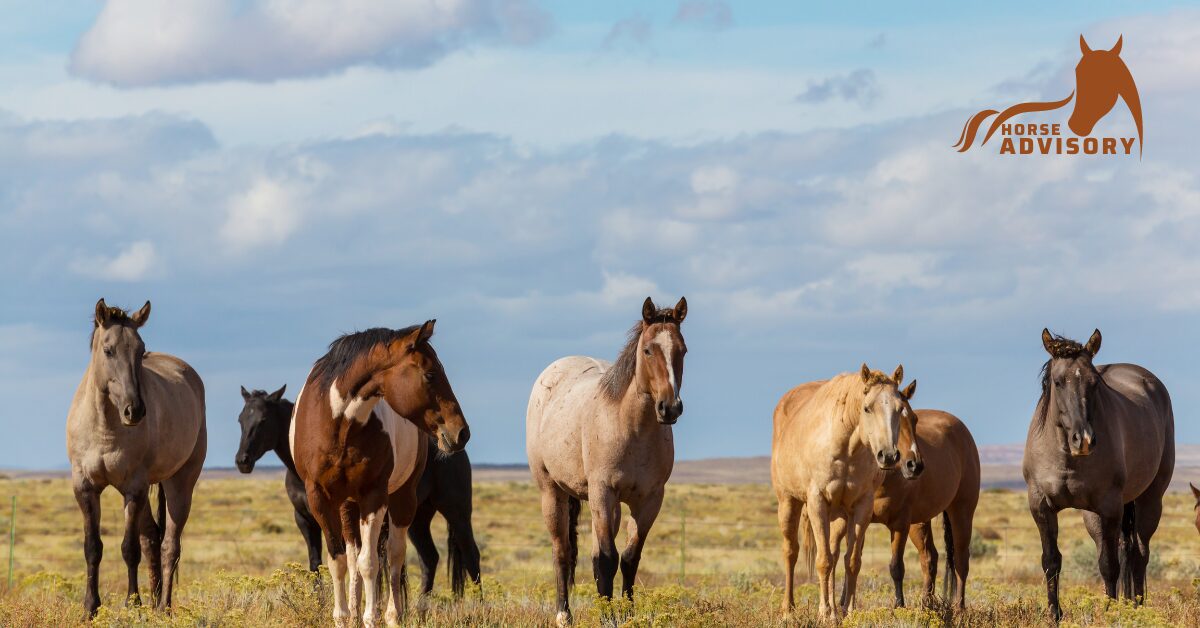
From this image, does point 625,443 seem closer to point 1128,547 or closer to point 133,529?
point 133,529

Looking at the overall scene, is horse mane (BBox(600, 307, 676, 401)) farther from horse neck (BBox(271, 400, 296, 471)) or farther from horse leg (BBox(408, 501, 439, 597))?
horse neck (BBox(271, 400, 296, 471))

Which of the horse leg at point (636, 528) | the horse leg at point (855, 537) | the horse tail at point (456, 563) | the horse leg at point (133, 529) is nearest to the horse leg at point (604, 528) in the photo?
the horse leg at point (636, 528)

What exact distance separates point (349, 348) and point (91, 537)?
125 inches

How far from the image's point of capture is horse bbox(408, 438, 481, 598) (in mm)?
14430

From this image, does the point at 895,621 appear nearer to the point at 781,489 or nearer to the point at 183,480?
the point at 781,489

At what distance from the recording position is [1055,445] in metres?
11.7

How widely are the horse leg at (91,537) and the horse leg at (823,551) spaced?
5.72m

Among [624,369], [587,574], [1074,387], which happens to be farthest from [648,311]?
[587,574]

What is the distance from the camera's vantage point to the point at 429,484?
1446cm

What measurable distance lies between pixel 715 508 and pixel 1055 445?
39.5m

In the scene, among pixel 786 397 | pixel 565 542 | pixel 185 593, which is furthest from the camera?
pixel 185 593

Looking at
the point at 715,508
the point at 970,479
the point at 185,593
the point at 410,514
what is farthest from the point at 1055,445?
the point at 715,508

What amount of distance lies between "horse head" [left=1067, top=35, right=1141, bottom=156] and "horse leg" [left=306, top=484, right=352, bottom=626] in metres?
16.8

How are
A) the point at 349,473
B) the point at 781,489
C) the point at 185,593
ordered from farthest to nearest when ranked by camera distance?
the point at 185,593, the point at 781,489, the point at 349,473
